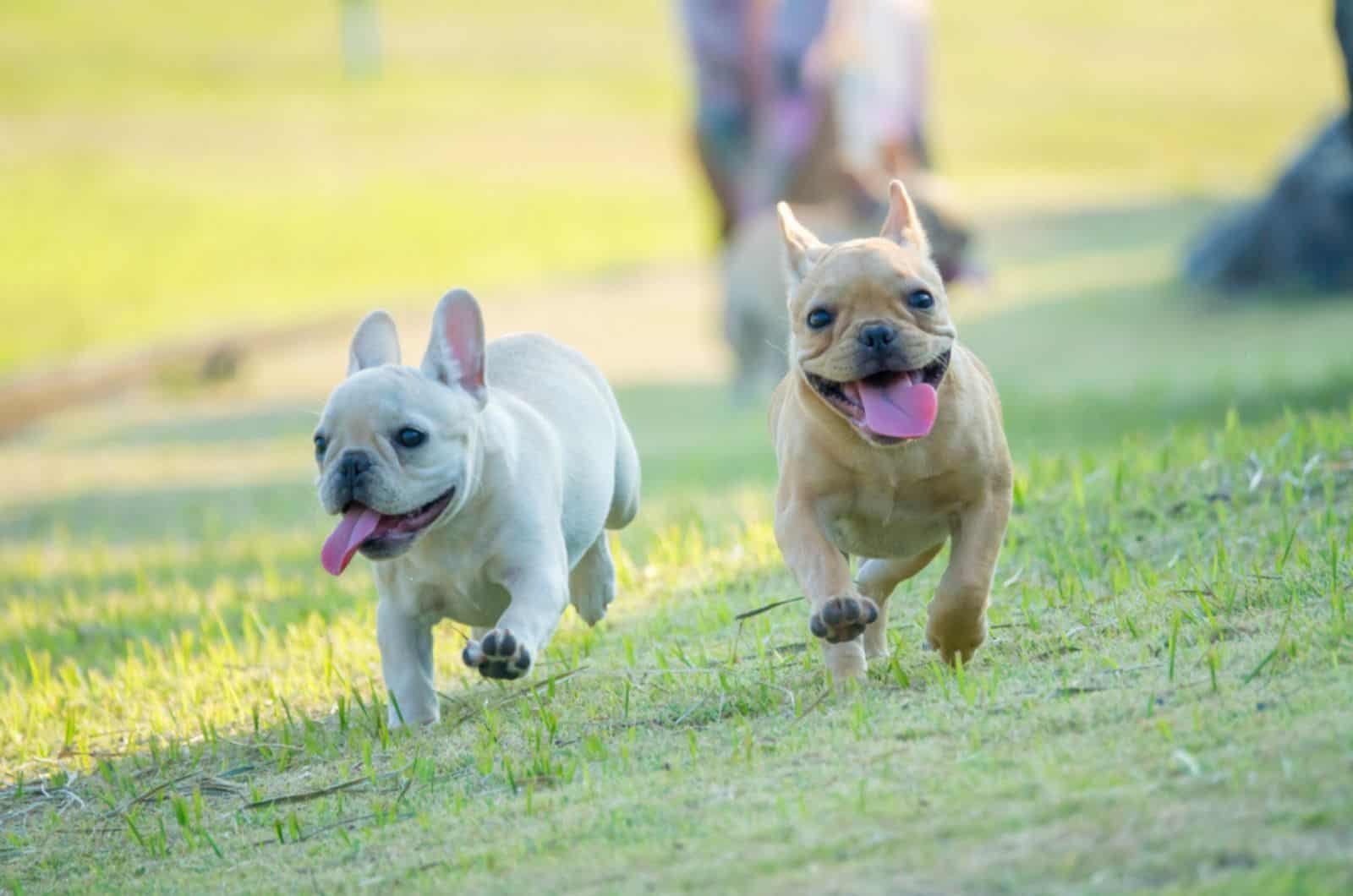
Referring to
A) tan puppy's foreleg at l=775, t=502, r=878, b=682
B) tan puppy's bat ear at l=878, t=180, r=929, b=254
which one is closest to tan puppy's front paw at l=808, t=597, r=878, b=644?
tan puppy's foreleg at l=775, t=502, r=878, b=682

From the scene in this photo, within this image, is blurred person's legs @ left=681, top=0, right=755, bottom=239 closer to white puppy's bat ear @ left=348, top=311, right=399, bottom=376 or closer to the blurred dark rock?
the blurred dark rock

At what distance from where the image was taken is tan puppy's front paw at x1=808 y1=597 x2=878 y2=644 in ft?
14.0

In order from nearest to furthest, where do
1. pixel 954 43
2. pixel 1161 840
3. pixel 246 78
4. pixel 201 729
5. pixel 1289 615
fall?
1. pixel 1161 840
2. pixel 1289 615
3. pixel 201 729
4. pixel 246 78
5. pixel 954 43

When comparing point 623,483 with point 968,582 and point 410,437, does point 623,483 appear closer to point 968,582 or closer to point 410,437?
point 410,437

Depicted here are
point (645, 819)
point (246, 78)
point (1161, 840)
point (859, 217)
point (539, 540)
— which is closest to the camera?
point (1161, 840)

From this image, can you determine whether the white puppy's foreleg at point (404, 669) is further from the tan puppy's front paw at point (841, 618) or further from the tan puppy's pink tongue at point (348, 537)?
the tan puppy's front paw at point (841, 618)

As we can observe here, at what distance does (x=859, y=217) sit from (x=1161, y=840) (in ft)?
46.5

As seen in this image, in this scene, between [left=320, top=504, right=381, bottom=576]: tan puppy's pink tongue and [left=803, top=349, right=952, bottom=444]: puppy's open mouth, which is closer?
[left=803, top=349, right=952, bottom=444]: puppy's open mouth

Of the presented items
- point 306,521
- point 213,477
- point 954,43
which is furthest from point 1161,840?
point 954,43

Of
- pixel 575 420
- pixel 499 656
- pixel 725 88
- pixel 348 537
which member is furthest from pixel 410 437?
pixel 725 88

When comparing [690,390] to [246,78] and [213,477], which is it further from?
[246,78]

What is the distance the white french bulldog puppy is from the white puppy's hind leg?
23 centimetres

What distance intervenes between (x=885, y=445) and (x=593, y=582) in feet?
5.86

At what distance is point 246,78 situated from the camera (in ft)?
134
